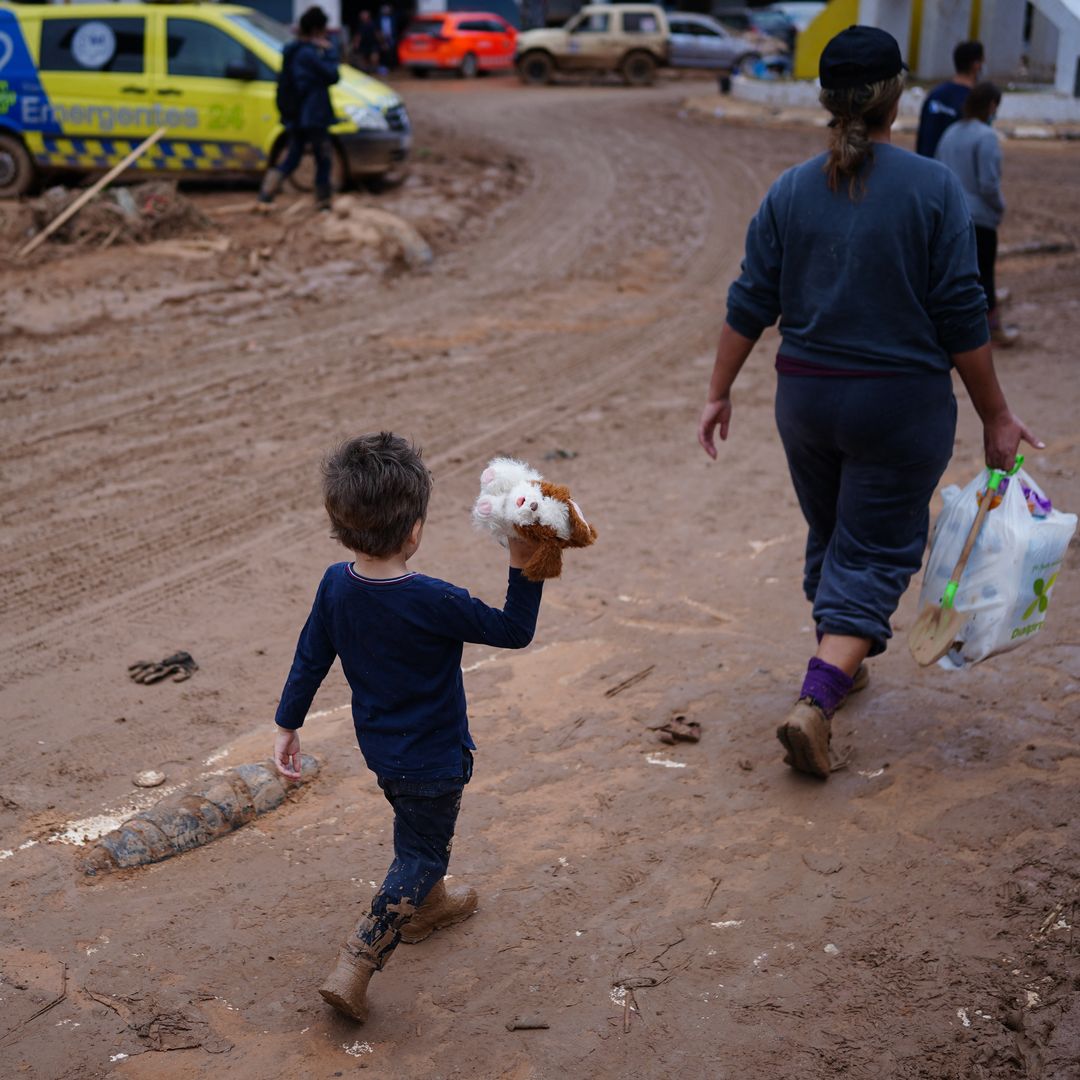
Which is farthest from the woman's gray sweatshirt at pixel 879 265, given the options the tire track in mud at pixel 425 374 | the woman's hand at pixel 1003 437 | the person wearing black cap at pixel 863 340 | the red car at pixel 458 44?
the red car at pixel 458 44

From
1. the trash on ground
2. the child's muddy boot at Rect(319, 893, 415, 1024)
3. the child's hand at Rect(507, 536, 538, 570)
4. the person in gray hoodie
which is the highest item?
the person in gray hoodie

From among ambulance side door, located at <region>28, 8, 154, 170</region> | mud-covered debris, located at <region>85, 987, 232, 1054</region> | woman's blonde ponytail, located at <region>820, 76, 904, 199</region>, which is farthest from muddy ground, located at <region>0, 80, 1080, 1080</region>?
ambulance side door, located at <region>28, 8, 154, 170</region>

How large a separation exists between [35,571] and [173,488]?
3.59ft

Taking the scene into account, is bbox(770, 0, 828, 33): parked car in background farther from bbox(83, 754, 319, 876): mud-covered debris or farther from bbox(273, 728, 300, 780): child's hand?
bbox(273, 728, 300, 780): child's hand

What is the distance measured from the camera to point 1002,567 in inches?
150

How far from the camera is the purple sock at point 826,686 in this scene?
3.80 metres

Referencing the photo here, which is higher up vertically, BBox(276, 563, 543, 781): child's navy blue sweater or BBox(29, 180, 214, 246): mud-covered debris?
BBox(29, 180, 214, 246): mud-covered debris

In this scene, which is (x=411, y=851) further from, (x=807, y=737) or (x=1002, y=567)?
(x=1002, y=567)

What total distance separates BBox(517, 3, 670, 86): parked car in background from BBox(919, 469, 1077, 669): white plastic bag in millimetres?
24254

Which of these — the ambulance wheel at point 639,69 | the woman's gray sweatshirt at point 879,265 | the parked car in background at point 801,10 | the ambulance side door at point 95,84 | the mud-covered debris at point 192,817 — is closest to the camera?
the mud-covered debris at point 192,817

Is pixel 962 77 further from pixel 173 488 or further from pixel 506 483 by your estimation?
pixel 506 483

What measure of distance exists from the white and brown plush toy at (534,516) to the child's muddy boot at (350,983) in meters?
0.98

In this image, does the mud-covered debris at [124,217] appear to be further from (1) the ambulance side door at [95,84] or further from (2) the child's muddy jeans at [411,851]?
(2) the child's muddy jeans at [411,851]

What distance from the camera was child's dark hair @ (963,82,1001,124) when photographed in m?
7.79
